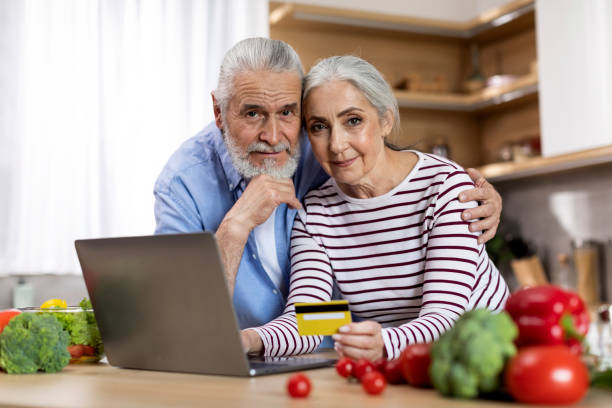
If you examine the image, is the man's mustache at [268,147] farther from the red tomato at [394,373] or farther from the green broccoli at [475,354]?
the green broccoli at [475,354]

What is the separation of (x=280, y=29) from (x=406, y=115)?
861mm

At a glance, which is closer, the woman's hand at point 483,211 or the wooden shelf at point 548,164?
the woman's hand at point 483,211

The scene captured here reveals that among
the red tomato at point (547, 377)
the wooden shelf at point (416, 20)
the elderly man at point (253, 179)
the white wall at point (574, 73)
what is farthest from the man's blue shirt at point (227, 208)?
the wooden shelf at point (416, 20)

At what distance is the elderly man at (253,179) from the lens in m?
1.66

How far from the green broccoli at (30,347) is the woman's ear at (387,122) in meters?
0.82

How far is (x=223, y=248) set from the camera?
1638 mm

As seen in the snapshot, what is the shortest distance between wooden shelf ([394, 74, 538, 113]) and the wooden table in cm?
275

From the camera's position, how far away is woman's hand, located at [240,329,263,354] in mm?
1358

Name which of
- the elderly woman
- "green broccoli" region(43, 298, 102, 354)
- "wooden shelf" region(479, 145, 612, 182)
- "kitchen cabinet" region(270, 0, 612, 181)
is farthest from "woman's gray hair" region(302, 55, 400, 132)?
"kitchen cabinet" region(270, 0, 612, 181)

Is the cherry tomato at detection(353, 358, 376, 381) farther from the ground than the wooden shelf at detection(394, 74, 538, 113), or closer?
closer

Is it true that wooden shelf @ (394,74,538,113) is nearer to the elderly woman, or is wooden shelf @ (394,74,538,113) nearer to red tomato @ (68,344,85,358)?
the elderly woman

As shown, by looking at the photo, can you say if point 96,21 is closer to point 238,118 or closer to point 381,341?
point 238,118

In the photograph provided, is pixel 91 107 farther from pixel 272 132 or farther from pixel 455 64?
pixel 455 64

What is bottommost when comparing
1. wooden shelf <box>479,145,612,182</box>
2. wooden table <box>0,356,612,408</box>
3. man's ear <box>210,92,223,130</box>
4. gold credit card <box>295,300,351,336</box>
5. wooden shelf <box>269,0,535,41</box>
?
wooden table <box>0,356,612,408</box>
